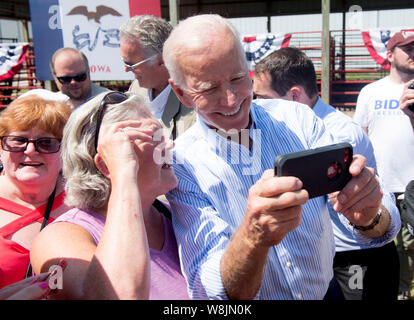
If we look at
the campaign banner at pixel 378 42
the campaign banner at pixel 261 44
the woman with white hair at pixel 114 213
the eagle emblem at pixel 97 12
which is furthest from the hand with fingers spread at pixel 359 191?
the campaign banner at pixel 378 42

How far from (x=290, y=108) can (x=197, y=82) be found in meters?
0.46

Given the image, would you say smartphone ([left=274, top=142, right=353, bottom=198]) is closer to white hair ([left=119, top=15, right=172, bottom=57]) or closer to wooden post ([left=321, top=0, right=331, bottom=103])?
white hair ([left=119, top=15, right=172, bottom=57])

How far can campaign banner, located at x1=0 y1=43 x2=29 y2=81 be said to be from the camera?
10.7 meters

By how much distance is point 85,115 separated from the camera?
5.07ft

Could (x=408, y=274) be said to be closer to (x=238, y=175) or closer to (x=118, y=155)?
(x=238, y=175)

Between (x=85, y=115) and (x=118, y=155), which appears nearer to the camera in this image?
(x=118, y=155)

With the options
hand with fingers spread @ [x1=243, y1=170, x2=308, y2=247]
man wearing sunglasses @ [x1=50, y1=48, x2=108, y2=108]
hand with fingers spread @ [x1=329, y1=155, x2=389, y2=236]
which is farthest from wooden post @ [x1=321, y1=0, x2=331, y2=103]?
hand with fingers spread @ [x1=243, y1=170, x2=308, y2=247]

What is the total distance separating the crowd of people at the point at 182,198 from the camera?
1206 mm

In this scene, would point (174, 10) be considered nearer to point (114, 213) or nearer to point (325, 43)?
point (325, 43)

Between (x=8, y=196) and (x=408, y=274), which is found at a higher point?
(x=8, y=196)

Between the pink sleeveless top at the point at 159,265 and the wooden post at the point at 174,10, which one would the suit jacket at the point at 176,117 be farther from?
the wooden post at the point at 174,10

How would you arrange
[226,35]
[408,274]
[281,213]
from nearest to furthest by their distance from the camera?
[281,213], [226,35], [408,274]
